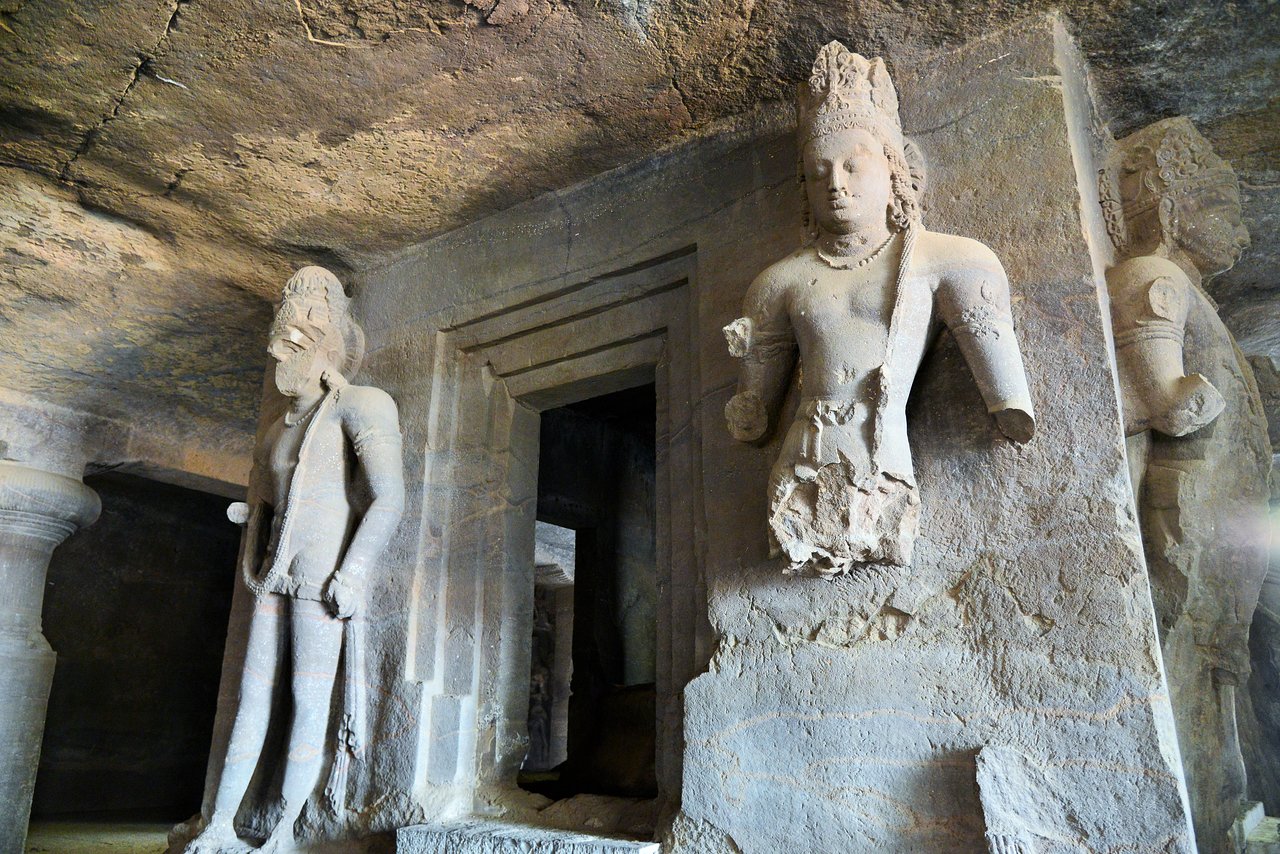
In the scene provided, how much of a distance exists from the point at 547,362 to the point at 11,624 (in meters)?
3.90

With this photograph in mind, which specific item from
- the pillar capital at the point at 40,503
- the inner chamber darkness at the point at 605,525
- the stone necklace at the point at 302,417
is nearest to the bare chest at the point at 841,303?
the stone necklace at the point at 302,417

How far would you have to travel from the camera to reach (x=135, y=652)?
845 centimetres

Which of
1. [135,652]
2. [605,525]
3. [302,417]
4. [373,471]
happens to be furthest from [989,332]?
[135,652]

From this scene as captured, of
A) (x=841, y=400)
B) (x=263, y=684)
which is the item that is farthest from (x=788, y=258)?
(x=263, y=684)

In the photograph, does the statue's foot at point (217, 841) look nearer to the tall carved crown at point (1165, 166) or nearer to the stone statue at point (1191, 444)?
the stone statue at point (1191, 444)

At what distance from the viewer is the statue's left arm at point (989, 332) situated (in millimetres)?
2312

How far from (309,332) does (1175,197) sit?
3171 millimetres

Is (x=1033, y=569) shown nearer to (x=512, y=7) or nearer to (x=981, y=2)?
(x=981, y=2)

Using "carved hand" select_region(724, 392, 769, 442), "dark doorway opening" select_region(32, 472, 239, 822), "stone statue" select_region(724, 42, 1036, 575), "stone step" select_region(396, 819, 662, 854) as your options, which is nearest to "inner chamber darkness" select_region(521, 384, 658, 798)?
"stone step" select_region(396, 819, 662, 854)

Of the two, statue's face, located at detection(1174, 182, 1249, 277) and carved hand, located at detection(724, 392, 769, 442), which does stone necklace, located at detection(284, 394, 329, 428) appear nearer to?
carved hand, located at detection(724, 392, 769, 442)

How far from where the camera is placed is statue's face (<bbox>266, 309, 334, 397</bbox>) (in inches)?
146

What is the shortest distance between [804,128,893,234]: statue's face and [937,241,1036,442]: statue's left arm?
0.27 meters

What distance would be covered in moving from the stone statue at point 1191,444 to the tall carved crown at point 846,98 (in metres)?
0.89

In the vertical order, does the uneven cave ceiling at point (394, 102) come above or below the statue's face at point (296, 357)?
above
